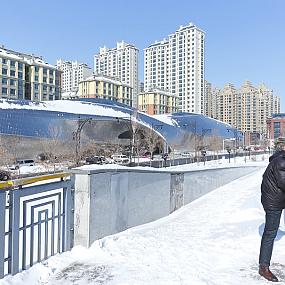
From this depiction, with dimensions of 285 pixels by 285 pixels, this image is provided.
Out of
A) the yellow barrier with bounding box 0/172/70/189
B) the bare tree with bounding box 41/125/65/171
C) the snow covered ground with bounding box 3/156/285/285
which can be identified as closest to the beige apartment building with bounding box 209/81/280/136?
the bare tree with bounding box 41/125/65/171

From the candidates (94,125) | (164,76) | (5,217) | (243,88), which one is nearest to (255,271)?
(5,217)

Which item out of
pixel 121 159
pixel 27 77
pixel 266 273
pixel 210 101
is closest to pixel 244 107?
pixel 210 101

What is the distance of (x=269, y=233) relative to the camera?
11.5ft

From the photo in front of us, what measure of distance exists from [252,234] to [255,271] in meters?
1.32

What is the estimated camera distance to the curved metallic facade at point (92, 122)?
46.9 meters

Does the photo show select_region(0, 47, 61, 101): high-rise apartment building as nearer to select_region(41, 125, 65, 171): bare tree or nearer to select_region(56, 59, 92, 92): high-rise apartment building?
select_region(41, 125, 65, 171): bare tree

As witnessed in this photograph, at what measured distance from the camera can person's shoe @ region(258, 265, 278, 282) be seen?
335cm

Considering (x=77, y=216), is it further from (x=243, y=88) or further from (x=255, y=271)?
(x=243, y=88)

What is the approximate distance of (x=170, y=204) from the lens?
7363mm

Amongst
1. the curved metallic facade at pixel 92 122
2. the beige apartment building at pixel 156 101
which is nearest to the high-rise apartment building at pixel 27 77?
the curved metallic facade at pixel 92 122

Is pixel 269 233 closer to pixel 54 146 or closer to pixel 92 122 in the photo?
pixel 54 146

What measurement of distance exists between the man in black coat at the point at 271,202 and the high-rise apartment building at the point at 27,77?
71602 mm

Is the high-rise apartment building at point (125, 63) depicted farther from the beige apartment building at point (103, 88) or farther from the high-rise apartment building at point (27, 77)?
the high-rise apartment building at point (27, 77)

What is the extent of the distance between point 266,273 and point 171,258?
3.44 ft
